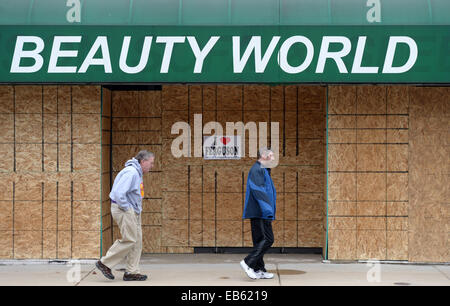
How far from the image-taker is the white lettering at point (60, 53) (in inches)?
403

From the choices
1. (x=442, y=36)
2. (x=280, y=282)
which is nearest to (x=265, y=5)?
(x=442, y=36)

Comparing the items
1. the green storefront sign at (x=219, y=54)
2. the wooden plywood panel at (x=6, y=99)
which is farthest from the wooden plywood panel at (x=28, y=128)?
the green storefront sign at (x=219, y=54)

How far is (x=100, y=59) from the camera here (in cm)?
1024

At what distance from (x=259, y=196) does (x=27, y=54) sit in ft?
13.1

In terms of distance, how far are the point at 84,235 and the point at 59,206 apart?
592 millimetres

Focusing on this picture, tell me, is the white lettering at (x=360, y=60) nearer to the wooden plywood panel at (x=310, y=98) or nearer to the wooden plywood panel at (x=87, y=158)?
the wooden plywood panel at (x=310, y=98)

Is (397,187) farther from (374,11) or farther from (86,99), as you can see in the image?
(86,99)

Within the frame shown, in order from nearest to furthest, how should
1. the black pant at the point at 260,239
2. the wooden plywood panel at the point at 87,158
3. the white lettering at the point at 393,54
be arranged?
1. the black pant at the point at 260,239
2. the white lettering at the point at 393,54
3. the wooden plywood panel at the point at 87,158

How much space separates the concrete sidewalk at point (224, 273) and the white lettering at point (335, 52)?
2.95 meters

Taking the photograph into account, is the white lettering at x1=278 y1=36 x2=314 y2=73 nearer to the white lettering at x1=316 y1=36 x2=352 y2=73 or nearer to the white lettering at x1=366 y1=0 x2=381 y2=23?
the white lettering at x1=316 y1=36 x2=352 y2=73

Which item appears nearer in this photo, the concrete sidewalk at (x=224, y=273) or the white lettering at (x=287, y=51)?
the concrete sidewalk at (x=224, y=273)

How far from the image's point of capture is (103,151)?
1107cm

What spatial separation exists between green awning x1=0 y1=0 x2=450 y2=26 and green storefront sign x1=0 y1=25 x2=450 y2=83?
15cm

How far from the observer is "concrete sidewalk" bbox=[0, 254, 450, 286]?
950cm
